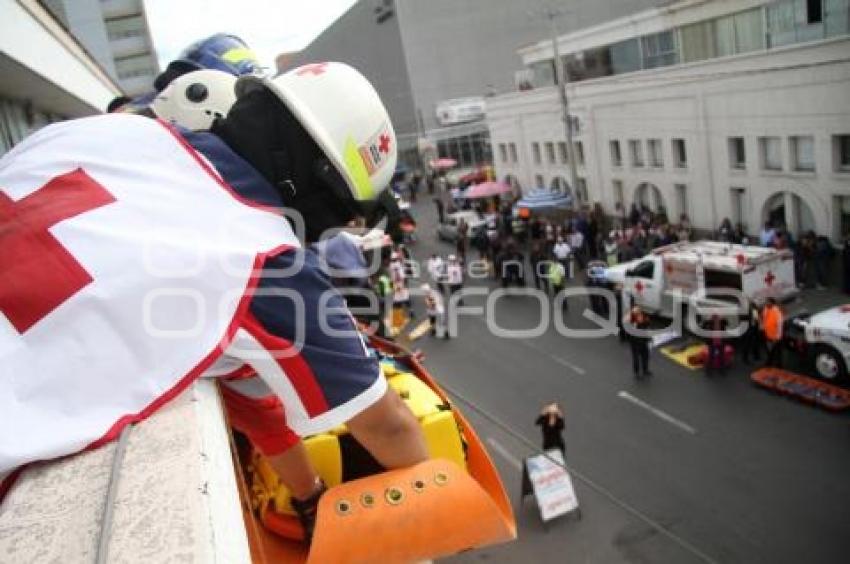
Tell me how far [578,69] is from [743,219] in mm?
11753

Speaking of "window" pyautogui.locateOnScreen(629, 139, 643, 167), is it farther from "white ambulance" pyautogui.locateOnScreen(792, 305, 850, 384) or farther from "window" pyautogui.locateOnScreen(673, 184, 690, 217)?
"white ambulance" pyautogui.locateOnScreen(792, 305, 850, 384)

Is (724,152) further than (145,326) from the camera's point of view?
Yes

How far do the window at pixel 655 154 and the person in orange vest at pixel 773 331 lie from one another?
13.1m

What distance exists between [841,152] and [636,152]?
966cm

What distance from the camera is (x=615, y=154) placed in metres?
30.4

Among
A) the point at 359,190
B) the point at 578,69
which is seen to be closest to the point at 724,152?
the point at 578,69

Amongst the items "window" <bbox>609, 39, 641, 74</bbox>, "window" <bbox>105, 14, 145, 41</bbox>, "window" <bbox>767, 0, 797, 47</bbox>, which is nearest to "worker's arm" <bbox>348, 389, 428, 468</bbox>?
"window" <bbox>767, 0, 797, 47</bbox>

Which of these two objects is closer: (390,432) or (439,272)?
(390,432)

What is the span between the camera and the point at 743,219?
24312 millimetres

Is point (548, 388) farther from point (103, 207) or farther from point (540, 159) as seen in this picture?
point (540, 159)

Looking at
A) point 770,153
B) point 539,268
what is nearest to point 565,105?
point 539,268

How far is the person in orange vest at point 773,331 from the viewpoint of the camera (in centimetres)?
1492

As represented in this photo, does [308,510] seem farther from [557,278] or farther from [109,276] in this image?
[557,278]

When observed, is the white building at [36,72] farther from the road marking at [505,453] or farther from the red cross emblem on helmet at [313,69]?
the road marking at [505,453]
